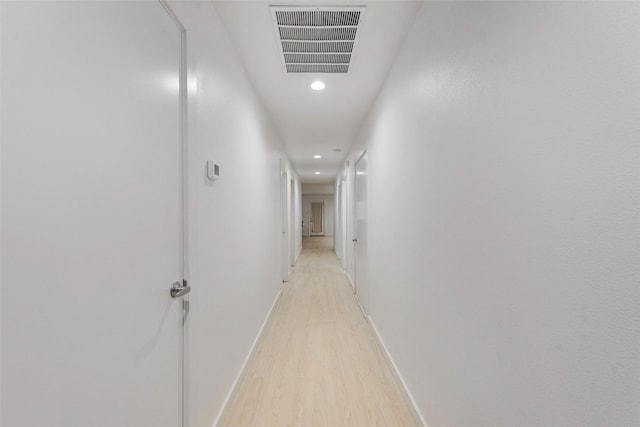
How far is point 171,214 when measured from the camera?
1.13 metres

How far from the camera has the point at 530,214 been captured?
30.6 inches

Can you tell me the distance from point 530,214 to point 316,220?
42.5ft

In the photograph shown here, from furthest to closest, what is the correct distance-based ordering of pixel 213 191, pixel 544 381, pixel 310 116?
pixel 310 116 < pixel 213 191 < pixel 544 381

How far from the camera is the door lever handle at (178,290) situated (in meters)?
1.12

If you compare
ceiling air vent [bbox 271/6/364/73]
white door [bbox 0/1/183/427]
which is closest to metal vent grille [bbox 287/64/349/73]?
ceiling air vent [bbox 271/6/364/73]

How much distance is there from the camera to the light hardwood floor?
5.63 ft

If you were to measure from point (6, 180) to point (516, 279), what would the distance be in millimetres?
1306

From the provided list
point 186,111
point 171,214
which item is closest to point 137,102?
point 186,111

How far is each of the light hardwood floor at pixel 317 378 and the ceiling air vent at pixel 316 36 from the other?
8.26ft

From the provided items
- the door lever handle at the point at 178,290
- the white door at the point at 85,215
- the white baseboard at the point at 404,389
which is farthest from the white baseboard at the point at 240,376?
the white baseboard at the point at 404,389

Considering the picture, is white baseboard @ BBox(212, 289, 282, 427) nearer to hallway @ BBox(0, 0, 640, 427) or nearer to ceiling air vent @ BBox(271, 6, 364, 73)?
hallway @ BBox(0, 0, 640, 427)

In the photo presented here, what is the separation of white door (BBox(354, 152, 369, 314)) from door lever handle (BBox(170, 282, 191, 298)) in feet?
Result: 8.14

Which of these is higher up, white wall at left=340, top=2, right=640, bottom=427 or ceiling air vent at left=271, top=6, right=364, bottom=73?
ceiling air vent at left=271, top=6, right=364, bottom=73

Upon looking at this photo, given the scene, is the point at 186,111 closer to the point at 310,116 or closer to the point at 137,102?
the point at 137,102
